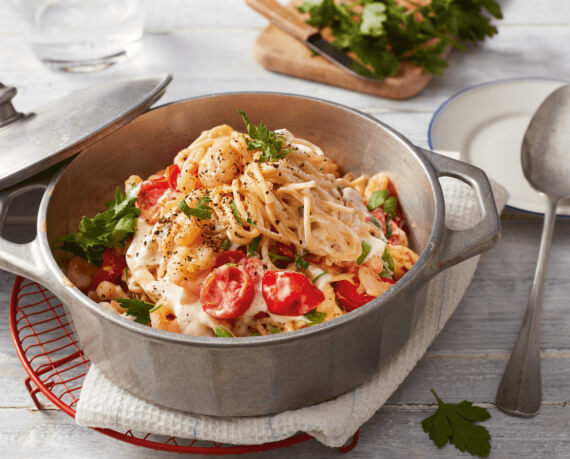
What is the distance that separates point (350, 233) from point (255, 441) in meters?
0.80

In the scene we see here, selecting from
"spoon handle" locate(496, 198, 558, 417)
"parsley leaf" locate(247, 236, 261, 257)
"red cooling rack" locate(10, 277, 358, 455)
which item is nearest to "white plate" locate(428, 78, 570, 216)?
"spoon handle" locate(496, 198, 558, 417)

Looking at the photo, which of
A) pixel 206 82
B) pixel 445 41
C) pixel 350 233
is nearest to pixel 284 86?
pixel 206 82

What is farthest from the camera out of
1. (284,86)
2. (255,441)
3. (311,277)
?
(284,86)

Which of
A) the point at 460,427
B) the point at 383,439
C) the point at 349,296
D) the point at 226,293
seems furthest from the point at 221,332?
the point at 460,427

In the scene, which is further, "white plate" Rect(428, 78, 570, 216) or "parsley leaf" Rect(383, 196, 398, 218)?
"white plate" Rect(428, 78, 570, 216)

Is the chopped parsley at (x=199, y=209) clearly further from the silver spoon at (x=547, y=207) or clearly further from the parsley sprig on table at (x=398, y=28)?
the parsley sprig on table at (x=398, y=28)

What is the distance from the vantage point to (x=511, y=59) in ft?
13.4

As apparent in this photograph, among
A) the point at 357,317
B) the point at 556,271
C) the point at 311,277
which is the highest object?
the point at 357,317

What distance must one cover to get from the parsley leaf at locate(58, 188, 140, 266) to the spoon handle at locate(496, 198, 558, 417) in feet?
5.08

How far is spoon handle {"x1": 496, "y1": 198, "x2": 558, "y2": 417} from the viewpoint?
86.5 inches

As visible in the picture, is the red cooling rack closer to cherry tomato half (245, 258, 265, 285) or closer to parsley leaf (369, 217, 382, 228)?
cherry tomato half (245, 258, 265, 285)

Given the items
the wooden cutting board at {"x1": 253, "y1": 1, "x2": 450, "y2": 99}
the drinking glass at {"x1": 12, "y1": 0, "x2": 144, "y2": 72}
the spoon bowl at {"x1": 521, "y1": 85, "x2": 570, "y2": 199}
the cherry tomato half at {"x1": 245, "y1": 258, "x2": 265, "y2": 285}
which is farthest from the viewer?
the drinking glass at {"x1": 12, "y1": 0, "x2": 144, "y2": 72}

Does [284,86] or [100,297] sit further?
[284,86]

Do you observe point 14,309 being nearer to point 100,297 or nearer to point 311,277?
point 100,297
